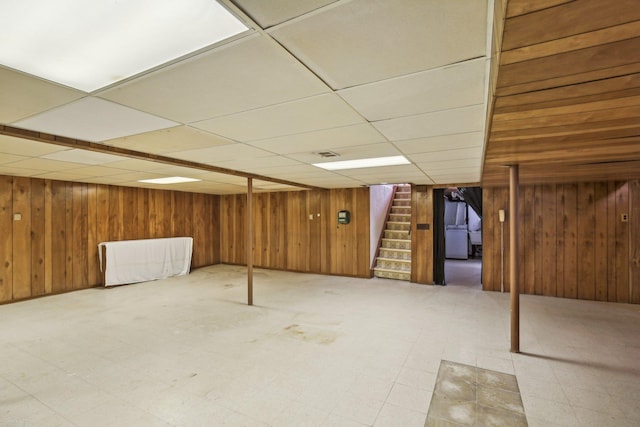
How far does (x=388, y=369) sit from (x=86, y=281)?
6.02m

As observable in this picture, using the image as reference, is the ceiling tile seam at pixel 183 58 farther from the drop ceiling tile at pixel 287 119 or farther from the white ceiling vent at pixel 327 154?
the white ceiling vent at pixel 327 154

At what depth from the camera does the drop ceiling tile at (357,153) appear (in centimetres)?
290

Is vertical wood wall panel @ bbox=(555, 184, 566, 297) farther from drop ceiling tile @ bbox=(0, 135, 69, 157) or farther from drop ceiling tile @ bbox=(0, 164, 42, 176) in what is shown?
drop ceiling tile @ bbox=(0, 164, 42, 176)

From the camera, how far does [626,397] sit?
220cm

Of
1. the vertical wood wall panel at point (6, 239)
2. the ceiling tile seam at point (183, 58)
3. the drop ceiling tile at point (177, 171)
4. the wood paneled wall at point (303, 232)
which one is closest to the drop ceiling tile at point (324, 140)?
the ceiling tile seam at point (183, 58)

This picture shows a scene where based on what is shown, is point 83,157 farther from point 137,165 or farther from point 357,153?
point 357,153

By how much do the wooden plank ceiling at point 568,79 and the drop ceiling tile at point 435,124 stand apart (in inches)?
7.1

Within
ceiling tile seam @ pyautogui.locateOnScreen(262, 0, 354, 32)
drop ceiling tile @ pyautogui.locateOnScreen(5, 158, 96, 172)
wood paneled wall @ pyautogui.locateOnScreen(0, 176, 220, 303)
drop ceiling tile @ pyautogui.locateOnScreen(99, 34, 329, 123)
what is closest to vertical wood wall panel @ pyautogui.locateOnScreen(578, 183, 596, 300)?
drop ceiling tile @ pyautogui.locateOnScreen(99, 34, 329, 123)

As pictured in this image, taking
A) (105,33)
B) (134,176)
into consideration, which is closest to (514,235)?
(105,33)

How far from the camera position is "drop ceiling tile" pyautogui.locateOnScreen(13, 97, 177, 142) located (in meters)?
1.86

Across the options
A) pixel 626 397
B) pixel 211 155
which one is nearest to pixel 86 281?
pixel 211 155

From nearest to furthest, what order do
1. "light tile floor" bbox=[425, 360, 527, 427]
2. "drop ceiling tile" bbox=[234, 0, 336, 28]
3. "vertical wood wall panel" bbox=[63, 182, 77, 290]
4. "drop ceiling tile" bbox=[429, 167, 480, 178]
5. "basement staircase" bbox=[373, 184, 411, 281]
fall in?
"drop ceiling tile" bbox=[234, 0, 336, 28], "light tile floor" bbox=[425, 360, 527, 427], "drop ceiling tile" bbox=[429, 167, 480, 178], "vertical wood wall panel" bbox=[63, 182, 77, 290], "basement staircase" bbox=[373, 184, 411, 281]

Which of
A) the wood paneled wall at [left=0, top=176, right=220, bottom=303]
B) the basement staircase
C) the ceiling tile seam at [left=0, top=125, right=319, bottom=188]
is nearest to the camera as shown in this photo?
the ceiling tile seam at [left=0, top=125, right=319, bottom=188]

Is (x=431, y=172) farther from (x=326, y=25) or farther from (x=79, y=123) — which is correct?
(x=79, y=123)
